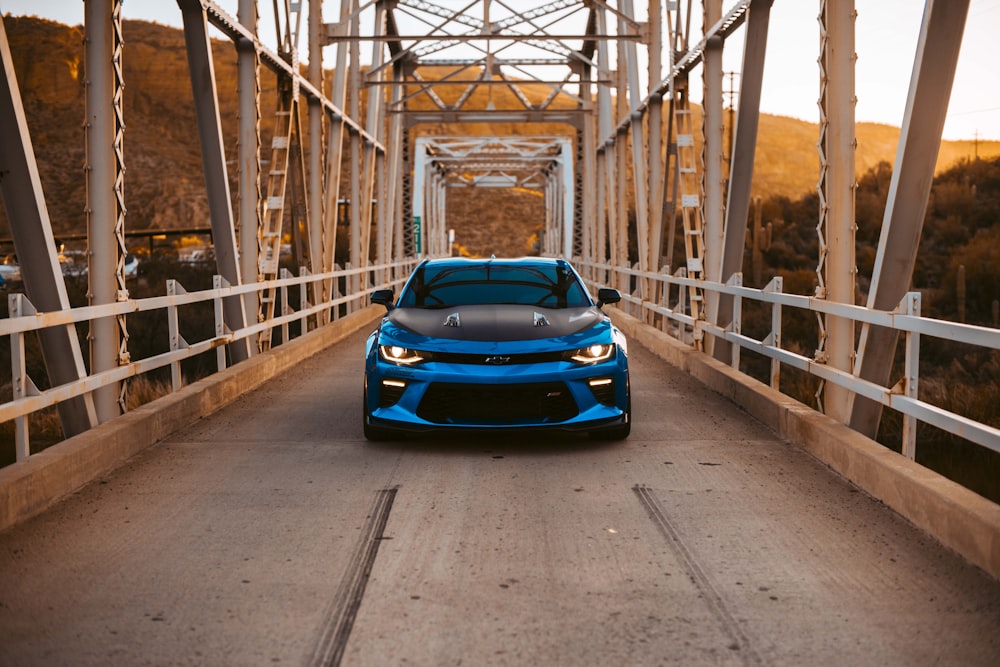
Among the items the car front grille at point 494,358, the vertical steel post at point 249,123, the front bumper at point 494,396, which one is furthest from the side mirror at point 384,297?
the vertical steel post at point 249,123

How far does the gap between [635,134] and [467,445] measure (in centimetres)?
1504

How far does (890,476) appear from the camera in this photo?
6.43 meters

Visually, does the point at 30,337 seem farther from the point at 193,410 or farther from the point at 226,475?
the point at 226,475

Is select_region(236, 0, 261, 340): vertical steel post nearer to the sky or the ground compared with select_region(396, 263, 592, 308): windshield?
nearer to the sky

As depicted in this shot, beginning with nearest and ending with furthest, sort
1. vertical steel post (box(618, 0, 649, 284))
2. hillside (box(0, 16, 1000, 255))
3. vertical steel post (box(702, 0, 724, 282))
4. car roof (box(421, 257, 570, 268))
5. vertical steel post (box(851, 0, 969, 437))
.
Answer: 1. vertical steel post (box(851, 0, 969, 437))
2. car roof (box(421, 257, 570, 268))
3. vertical steel post (box(702, 0, 724, 282))
4. vertical steel post (box(618, 0, 649, 284))
5. hillside (box(0, 16, 1000, 255))

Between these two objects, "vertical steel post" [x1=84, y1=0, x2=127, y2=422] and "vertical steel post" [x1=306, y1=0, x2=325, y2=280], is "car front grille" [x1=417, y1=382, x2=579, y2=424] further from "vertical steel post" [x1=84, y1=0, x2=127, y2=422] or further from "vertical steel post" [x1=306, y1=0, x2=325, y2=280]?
"vertical steel post" [x1=306, y1=0, x2=325, y2=280]

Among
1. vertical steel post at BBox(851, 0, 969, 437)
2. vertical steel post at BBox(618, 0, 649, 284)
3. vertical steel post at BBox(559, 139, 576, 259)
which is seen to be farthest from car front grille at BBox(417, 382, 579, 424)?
vertical steel post at BBox(559, 139, 576, 259)

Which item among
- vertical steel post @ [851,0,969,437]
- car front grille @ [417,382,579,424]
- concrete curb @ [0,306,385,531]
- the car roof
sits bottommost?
concrete curb @ [0,306,385,531]

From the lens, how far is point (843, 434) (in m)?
7.66

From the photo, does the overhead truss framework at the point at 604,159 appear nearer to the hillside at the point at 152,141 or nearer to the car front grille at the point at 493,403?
the car front grille at the point at 493,403

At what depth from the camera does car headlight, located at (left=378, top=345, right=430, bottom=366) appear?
835 cm

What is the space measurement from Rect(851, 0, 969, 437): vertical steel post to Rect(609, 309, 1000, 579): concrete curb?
61 cm

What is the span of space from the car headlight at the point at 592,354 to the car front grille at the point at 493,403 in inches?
9.7

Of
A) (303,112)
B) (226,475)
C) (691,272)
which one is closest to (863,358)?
(226,475)
